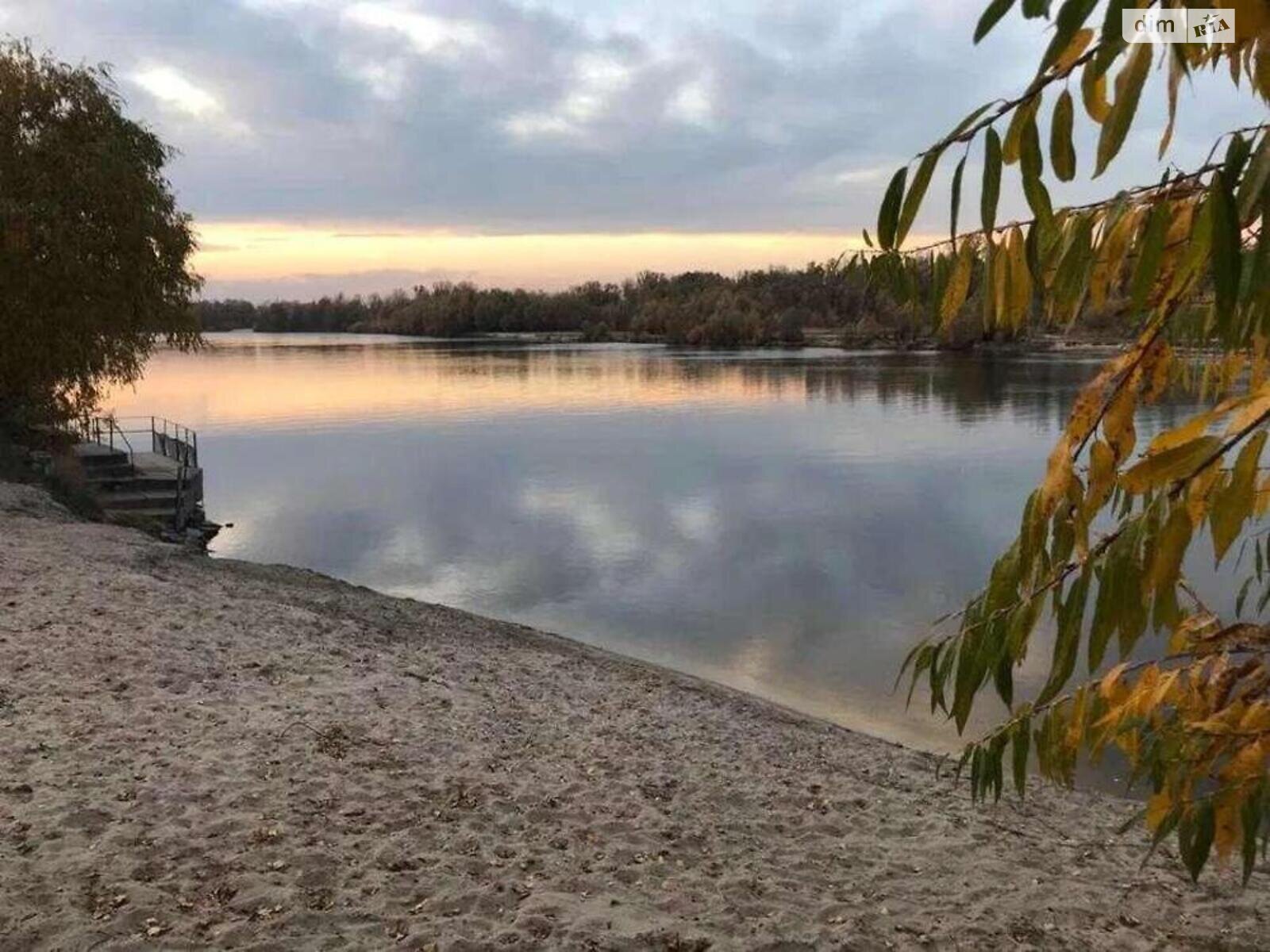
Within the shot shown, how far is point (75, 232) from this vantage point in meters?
18.4

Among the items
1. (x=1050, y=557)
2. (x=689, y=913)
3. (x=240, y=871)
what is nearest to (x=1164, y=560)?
(x=1050, y=557)

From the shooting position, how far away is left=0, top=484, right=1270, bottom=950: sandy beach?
434cm

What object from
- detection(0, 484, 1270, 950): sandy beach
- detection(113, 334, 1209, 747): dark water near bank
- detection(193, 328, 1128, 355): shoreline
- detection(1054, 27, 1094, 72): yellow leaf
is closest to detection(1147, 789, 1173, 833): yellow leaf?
detection(1054, 27, 1094, 72): yellow leaf

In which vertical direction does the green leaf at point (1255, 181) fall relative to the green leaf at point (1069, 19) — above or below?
below

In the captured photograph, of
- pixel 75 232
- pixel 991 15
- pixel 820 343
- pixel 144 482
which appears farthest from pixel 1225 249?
pixel 820 343

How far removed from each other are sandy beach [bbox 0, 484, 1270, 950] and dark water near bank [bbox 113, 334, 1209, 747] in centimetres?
327

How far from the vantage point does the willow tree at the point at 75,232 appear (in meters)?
18.2

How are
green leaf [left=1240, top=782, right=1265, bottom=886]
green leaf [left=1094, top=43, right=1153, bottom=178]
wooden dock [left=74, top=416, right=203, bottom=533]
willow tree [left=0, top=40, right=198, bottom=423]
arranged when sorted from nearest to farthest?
green leaf [left=1094, top=43, right=1153, bottom=178], green leaf [left=1240, top=782, right=1265, bottom=886], willow tree [left=0, top=40, right=198, bottom=423], wooden dock [left=74, top=416, right=203, bottom=533]

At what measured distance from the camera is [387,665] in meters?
8.94

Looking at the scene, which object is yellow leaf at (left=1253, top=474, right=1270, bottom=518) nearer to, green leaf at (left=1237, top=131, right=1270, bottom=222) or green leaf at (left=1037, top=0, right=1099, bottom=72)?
green leaf at (left=1237, top=131, right=1270, bottom=222)

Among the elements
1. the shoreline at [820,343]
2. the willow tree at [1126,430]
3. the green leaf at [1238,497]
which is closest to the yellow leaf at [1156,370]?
the willow tree at [1126,430]

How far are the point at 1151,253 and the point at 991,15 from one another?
325 mm

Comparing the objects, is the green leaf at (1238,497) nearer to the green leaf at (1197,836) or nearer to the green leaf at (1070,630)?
the green leaf at (1070,630)

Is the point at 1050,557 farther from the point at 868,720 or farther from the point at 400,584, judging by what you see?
the point at 400,584
